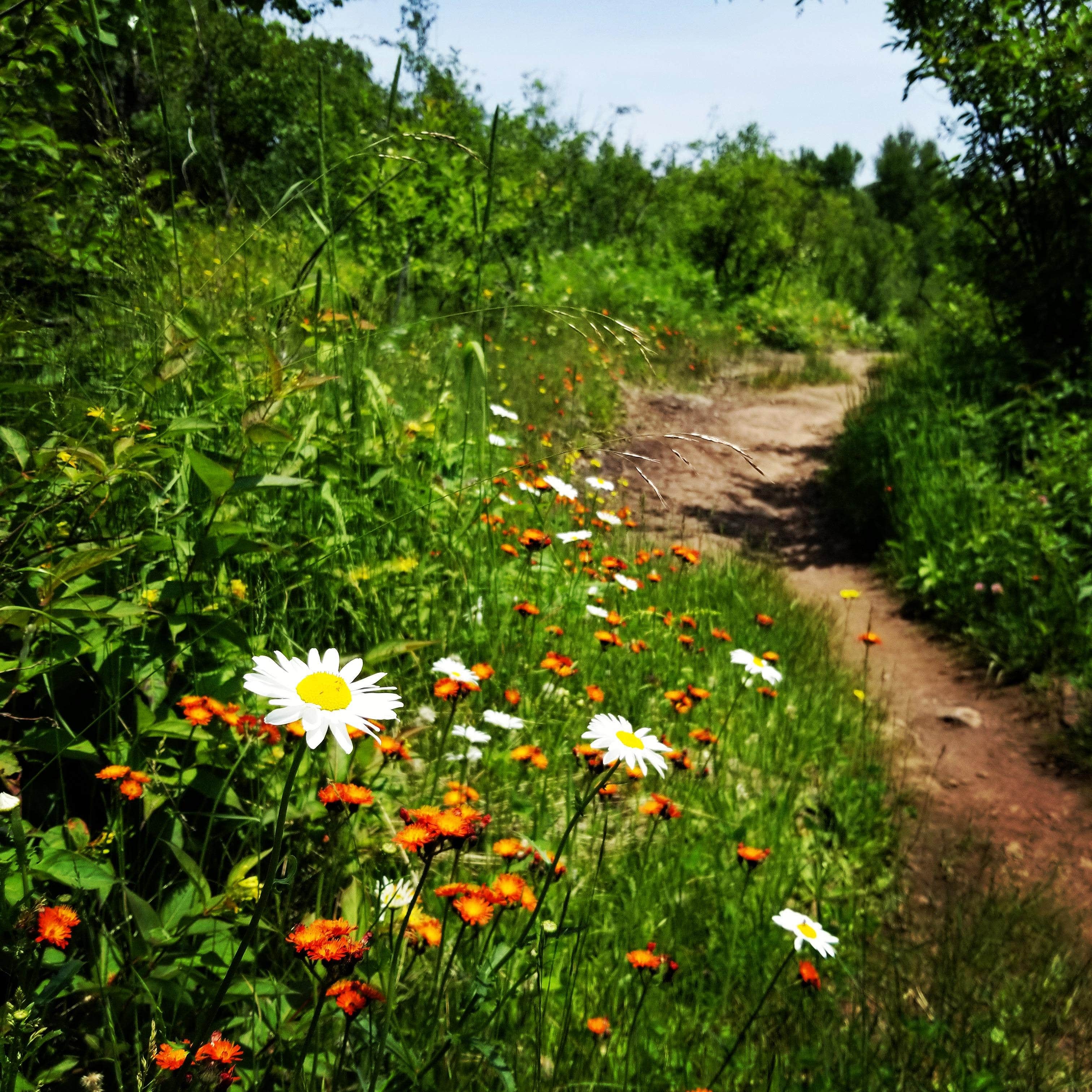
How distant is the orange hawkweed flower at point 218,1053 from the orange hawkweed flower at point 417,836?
0.84 ft

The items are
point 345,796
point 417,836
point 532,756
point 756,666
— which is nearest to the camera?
point 417,836

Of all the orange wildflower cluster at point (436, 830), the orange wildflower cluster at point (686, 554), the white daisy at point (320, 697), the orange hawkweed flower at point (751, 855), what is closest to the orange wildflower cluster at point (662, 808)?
the orange hawkweed flower at point (751, 855)

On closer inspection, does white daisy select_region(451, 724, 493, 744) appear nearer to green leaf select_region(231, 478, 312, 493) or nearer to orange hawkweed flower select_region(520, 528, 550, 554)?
orange hawkweed flower select_region(520, 528, 550, 554)

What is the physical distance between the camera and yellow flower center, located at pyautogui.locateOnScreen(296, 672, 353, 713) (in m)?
0.76

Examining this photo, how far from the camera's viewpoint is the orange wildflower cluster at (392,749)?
1191mm

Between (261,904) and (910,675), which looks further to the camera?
(910,675)

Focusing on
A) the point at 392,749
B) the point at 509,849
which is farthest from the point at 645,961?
the point at 392,749

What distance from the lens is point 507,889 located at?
1068 millimetres

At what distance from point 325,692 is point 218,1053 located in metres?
0.38

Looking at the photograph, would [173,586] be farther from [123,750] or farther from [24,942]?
[24,942]

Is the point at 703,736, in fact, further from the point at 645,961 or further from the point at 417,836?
the point at 417,836

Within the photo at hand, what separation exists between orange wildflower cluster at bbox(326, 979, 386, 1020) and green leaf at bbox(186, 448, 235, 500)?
711mm

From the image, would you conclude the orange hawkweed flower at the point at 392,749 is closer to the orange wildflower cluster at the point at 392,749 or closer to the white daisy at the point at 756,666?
the orange wildflower cluster at the point at 392,749

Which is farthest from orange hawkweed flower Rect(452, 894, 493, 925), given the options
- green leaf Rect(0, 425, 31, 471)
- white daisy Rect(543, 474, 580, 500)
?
white daisy Rect(543, 474, 580, 500)
